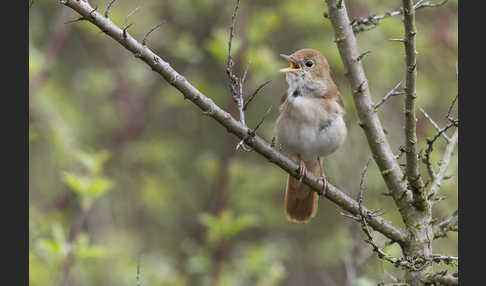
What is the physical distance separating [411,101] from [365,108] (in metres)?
0.34

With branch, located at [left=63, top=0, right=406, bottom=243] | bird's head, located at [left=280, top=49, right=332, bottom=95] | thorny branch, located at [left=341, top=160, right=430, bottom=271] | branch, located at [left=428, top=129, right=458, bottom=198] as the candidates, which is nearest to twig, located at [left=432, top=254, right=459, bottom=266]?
thorny branch, located at [left=341, top=160, right=430, bottom=271]

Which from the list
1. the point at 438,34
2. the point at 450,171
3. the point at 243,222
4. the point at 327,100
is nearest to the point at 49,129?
the point at 243,222

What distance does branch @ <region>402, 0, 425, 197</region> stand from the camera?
2.93m

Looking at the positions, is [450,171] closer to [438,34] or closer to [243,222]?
[243,222]

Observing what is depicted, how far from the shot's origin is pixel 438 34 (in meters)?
6.80

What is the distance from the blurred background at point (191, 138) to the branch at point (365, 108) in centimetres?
189

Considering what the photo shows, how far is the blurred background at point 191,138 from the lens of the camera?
5.88m

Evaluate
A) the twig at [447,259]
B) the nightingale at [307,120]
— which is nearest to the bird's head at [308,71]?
the nightingale at [307,120]

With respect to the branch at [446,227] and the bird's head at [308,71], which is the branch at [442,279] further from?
the bird's head at [308,71]

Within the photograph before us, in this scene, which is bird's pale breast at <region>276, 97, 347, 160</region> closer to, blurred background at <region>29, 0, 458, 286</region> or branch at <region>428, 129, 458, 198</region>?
blurred background at <region>29, 0, 458, 286</region>

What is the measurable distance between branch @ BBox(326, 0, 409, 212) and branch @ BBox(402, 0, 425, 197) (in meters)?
0.17

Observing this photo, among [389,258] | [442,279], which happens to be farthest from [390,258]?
[442,279]

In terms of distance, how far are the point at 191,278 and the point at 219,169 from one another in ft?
5.45

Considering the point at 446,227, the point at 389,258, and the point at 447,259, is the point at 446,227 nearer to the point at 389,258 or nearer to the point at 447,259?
the point at 447,259
